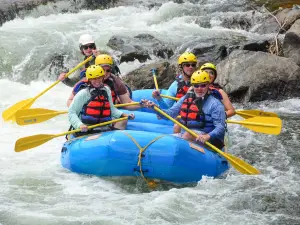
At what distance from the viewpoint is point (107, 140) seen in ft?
18.9

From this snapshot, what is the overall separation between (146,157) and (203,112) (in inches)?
36.7

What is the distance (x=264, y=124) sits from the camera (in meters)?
6.47

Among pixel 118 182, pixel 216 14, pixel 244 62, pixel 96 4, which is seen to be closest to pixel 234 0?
pixel 216 14

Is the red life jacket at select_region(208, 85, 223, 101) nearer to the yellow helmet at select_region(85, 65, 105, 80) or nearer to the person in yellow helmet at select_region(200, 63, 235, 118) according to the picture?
the person in yellow helmet at select_region(200, 63, 235, 118)

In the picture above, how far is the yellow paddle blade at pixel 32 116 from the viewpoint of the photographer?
6.75 meters

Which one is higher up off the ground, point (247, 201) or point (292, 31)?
point (292, 31)

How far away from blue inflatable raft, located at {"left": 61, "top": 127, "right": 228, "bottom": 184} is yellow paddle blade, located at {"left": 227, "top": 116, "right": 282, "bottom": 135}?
2.67 ft

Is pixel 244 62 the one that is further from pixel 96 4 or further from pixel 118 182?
pixel 96 4

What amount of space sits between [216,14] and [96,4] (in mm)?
4037

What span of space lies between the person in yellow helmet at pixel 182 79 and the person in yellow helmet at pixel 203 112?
0.74 metres

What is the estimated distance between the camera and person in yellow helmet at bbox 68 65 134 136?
6.09 m

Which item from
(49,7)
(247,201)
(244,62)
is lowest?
(247,201)

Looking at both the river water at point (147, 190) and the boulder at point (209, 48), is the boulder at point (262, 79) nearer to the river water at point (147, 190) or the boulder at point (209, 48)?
the river water at point (147, 190)

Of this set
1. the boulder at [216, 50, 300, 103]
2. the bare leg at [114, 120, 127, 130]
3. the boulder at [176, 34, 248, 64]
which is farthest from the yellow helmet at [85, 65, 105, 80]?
the boulder at [176, 34, 248, 64]
